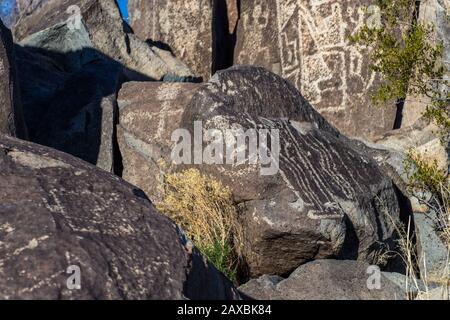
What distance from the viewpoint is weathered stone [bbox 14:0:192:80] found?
9.04 metres

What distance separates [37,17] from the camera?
33.6ft

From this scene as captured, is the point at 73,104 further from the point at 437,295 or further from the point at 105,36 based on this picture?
the point at 437,295

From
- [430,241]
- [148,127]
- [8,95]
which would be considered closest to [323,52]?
[148,127]

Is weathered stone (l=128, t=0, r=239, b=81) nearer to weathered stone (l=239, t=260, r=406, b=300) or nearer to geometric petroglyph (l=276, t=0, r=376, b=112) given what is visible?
geometric petroglyph (l=276, t=0, r=376, b=112)

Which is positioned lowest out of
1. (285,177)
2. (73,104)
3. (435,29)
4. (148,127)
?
(285,177)

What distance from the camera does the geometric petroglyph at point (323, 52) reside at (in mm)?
9461

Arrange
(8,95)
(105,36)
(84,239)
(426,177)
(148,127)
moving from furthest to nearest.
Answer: (105,36) < (148,127) < (426,177) < (8,95) < (84,239)

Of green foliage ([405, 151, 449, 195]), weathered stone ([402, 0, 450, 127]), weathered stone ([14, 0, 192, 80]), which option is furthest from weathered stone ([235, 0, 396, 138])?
green foliage ([405, 151, 449, 195])

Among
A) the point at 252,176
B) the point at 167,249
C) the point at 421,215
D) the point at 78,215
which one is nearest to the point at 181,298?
the point at 167,249

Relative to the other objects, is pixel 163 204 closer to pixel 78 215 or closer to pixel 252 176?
pixel 252 176

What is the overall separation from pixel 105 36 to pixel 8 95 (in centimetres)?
354

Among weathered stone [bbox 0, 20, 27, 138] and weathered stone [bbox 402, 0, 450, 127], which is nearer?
weathered stone [bbox 0, 20, 27, 138]

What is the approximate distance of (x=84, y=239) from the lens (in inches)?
124

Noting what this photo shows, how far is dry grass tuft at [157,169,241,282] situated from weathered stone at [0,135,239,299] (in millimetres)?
1776
